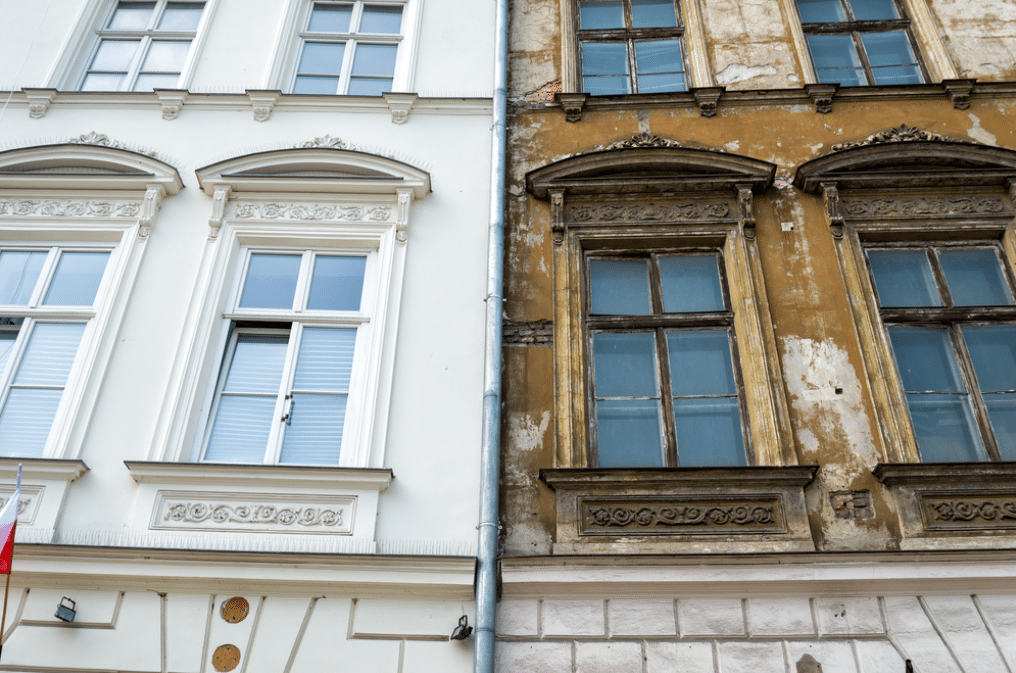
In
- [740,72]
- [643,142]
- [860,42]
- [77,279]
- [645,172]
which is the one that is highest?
[860,42]

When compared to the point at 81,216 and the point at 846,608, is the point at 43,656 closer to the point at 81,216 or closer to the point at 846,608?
the point at 81,216

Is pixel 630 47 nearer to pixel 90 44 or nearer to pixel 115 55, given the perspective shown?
pixel 115 55

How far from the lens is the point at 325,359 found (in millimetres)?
5824

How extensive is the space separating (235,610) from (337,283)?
8.39 feet

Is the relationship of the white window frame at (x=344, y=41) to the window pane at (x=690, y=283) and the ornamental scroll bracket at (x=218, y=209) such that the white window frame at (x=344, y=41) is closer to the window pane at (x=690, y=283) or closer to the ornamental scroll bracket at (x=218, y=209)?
the ornamental scroll bracket at (x=218, y=209)

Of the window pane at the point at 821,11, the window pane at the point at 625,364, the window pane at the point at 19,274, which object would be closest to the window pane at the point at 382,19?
the window pane at the point at 19,274

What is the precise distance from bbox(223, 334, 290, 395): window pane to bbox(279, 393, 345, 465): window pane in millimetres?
284

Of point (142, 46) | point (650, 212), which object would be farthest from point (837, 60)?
point (142, 46)

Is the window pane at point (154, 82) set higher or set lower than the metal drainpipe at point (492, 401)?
higher

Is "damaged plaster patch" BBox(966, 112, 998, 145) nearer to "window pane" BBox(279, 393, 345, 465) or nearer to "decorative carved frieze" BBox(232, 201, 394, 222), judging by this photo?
"decorative carved frieze" BBox(232, 201, 394, 222)

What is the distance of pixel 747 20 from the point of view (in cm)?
771

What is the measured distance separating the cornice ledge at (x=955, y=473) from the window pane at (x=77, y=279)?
5.78 metres

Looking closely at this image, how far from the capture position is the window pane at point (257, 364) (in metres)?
5.74

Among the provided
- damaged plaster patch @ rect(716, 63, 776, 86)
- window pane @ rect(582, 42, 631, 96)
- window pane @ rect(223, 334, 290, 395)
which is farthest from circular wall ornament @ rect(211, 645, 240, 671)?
damaged plaster patch @ rect(716, 63, 776, 86)
